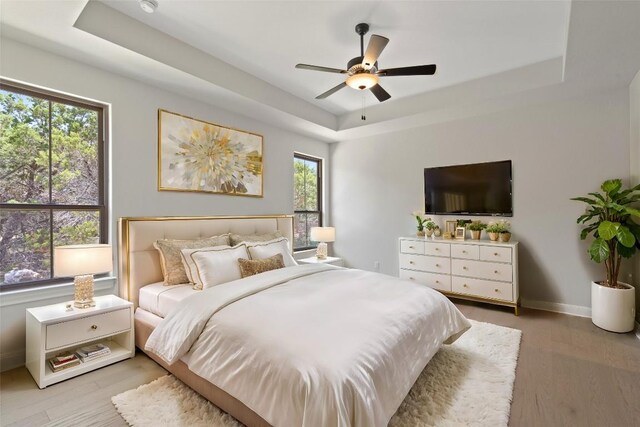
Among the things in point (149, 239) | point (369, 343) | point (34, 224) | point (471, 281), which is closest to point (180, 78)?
point (149, 239)

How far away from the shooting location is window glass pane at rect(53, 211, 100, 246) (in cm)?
269

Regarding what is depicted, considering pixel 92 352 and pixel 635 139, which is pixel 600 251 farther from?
pixel 92 352

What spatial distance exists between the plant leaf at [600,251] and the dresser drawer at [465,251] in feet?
3.64

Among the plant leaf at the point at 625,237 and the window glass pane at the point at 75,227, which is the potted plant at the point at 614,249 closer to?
the plant leaf at the point at 625,237

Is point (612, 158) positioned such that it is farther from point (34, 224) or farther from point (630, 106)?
point (34, 224)

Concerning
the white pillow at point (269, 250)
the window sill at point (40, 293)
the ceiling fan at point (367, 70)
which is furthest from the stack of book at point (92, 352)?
the ceiling fan at point (367, 70)

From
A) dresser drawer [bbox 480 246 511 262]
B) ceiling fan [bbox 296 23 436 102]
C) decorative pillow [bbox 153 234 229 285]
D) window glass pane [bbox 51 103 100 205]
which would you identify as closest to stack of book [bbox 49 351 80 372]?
decorative pillow [bbox 153 234 229 285]

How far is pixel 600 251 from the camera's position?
3057mm

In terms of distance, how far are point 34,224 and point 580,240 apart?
226 inches

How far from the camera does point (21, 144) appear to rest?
2.51 meters

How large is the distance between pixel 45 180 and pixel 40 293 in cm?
97

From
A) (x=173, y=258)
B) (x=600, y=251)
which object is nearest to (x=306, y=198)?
(x=173, y=258)

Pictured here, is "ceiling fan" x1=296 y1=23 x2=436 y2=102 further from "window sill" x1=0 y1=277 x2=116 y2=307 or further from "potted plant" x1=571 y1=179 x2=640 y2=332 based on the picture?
"window sill" x1=0 y1=277 x2=116 y2=307

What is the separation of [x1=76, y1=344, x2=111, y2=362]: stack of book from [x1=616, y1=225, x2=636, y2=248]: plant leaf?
15.9ft
